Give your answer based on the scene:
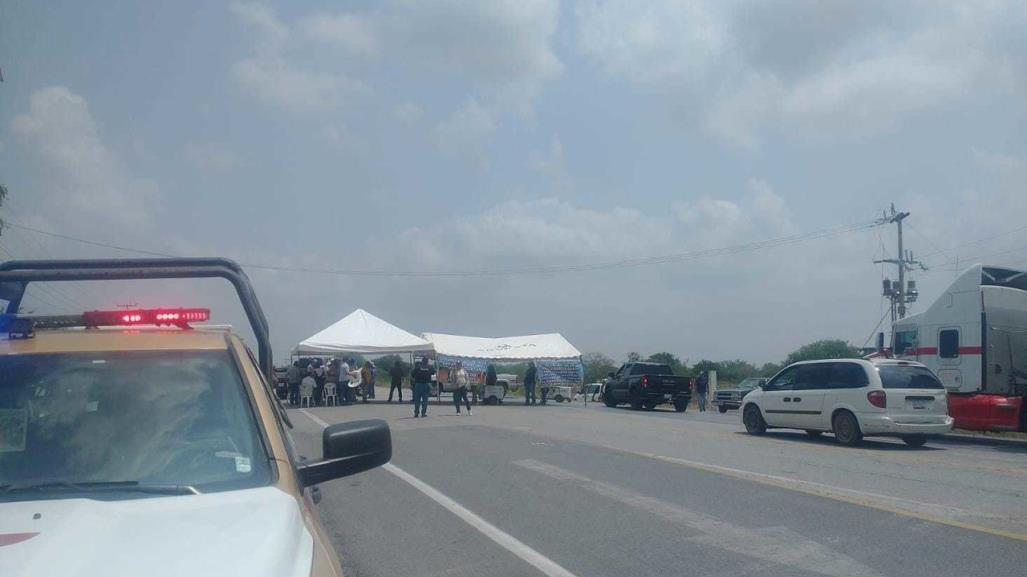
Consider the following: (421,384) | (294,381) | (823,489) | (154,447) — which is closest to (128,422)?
(154,447)

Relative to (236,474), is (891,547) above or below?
below

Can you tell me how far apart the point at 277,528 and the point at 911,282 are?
51920mm

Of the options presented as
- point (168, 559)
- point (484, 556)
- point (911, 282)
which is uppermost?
point (911, 282)

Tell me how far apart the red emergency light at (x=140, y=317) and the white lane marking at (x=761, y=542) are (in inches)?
211

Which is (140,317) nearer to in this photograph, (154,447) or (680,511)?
(154,447)

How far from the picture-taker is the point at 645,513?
9.84 meters

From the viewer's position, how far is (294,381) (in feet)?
118

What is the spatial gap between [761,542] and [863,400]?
34.6 ft

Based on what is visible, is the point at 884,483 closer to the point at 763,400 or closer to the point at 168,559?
the point at 763,400

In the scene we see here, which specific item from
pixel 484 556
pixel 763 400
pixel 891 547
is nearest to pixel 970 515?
pixel 891 547

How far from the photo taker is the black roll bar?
Result: 4.73m

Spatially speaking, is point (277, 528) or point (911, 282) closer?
point (277, 528)

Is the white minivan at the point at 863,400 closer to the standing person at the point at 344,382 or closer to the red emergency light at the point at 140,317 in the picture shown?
the red emergency light at the point at 140,317

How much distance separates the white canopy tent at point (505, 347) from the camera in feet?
123
